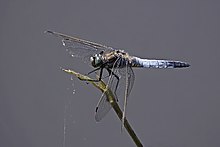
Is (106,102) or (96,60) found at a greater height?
(96,60)

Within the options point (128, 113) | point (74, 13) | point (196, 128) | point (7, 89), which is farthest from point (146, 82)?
point (7, 89)

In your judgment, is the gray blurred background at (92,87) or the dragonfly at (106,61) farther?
the gray blurred background at (92,87)

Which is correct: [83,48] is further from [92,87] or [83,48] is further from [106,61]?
[92,87]

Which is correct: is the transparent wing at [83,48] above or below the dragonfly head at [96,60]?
above

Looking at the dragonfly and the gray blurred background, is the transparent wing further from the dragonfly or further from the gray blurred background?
the gray blurred background

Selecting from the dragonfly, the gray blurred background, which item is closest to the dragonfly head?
the dragonfly

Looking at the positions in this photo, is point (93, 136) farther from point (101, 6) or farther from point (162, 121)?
point (101, 6)

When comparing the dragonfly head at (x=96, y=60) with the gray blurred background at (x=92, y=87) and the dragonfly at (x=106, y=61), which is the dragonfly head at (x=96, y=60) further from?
the gray blurred background at (x=92, y=87)

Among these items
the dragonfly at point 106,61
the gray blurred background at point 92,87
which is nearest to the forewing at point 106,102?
the dragonfly at point 106,61

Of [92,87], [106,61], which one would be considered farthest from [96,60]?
[92,87]
